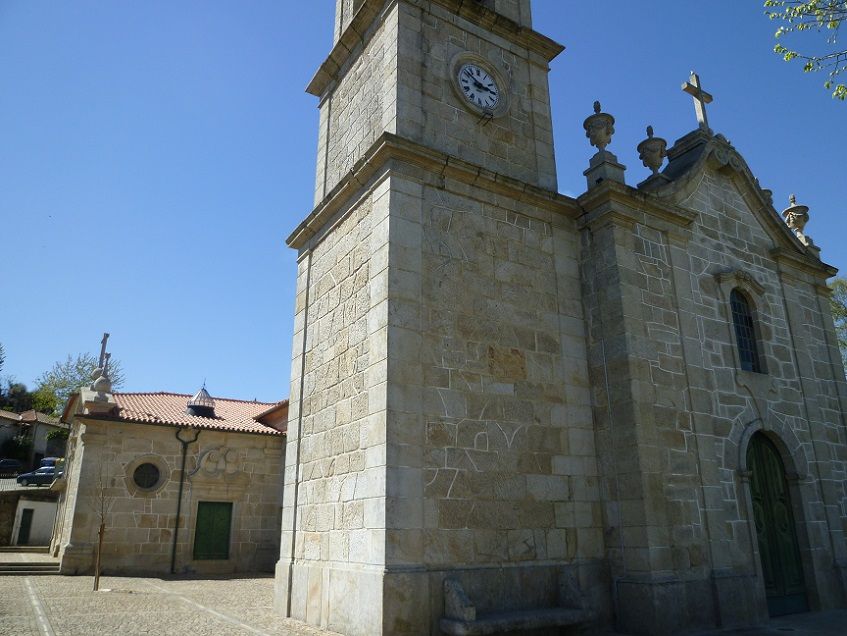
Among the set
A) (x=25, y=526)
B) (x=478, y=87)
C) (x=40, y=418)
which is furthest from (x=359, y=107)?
(x=40, y=418)

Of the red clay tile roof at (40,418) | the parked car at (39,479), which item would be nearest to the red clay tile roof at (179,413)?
the parked car at (39,479)

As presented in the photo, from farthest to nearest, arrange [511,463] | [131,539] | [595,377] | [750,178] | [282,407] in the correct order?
[282,407] → [131,539] → [750,178] → [595,377] → [511,463]

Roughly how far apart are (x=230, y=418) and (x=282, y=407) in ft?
5.89

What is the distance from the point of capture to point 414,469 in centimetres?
698

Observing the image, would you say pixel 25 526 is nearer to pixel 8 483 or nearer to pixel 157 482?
pixel 157 482

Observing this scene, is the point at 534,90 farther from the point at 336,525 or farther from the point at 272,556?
the point at 272,556

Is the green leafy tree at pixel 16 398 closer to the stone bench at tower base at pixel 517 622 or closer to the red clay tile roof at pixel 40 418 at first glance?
the red clay tile roof at pixel 40 418

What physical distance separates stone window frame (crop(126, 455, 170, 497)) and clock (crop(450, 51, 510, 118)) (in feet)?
40.6

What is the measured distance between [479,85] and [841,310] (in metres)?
19.4

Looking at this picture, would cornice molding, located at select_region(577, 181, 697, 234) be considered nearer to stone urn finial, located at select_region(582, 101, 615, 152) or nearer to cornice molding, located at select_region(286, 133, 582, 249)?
cornice molding, located at select_region(286, 133, 582, 249)

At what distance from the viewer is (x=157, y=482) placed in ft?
52.6

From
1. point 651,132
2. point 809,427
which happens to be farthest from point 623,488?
point 651,132

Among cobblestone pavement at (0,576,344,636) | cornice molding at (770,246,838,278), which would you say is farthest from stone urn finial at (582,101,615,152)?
cobblestone pavement at (0,576,344,636)

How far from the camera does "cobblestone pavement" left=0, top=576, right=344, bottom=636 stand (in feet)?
24.8
